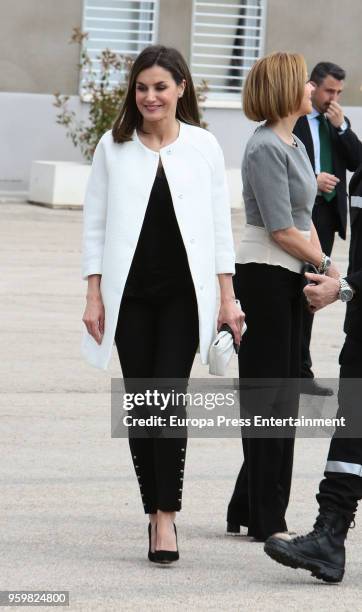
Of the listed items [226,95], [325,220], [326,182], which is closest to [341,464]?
[326,182]

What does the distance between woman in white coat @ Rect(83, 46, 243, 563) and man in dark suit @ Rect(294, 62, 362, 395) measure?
316 centimetres

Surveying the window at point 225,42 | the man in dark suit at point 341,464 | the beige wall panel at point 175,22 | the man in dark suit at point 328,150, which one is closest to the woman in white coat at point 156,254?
the man in dark suit at point 341,464

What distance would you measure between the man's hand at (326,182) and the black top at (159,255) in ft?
10.2

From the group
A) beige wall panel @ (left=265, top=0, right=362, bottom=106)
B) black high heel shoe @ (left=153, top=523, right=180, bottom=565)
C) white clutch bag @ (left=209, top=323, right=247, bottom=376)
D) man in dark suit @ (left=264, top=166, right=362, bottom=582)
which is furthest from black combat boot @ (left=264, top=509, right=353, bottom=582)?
beige wall panel @ (left=265, top=0, right=362, bottom=106)

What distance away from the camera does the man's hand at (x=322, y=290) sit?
5.05m

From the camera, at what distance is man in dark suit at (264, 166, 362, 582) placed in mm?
4934

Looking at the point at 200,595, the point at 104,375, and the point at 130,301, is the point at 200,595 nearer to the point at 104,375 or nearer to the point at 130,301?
the point at 130,301

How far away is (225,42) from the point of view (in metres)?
22.8

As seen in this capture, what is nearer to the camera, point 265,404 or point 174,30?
point 265,404

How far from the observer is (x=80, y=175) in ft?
63.7

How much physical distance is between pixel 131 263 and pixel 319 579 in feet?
4.10

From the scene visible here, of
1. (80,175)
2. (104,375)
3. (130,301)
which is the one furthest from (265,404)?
(80,175)

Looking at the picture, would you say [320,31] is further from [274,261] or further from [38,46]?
[274,261]

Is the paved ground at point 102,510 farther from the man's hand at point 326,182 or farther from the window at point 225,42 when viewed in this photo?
the window at point 225,42
